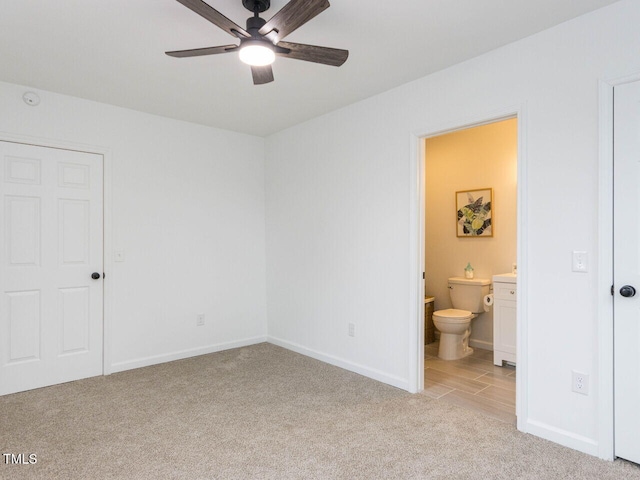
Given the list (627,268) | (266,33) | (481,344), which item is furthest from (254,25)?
(481,344)

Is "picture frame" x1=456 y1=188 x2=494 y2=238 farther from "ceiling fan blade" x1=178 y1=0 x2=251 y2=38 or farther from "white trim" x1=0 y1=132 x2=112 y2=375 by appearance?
"white trim" x1=0 y1=132 x2=112 y2=375

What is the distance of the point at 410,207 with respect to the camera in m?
3.19

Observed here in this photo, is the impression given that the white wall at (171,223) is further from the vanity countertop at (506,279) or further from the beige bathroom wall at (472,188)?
the vanity countertop at (506,279)

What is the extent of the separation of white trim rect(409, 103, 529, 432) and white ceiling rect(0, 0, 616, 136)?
1.44 feet

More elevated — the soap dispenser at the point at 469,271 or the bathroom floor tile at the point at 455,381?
the soap dispenser at the point at 469,271

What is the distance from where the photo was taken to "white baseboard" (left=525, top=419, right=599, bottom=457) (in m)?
2.24

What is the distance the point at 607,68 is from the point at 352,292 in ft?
7.91

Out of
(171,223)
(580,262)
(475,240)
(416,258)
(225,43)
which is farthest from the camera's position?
(475,240)

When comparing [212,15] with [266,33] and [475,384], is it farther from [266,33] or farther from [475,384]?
[475,384]

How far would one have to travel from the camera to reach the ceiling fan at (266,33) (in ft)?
5.80

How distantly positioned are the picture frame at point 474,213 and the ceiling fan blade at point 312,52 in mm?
2803

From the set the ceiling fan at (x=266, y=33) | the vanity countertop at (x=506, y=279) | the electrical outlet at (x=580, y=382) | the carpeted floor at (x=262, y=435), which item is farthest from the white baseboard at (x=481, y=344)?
the ceiling fan at (x=266, y=33)

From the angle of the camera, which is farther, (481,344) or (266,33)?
(481,344)

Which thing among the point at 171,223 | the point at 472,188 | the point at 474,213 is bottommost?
the point at 171,223
